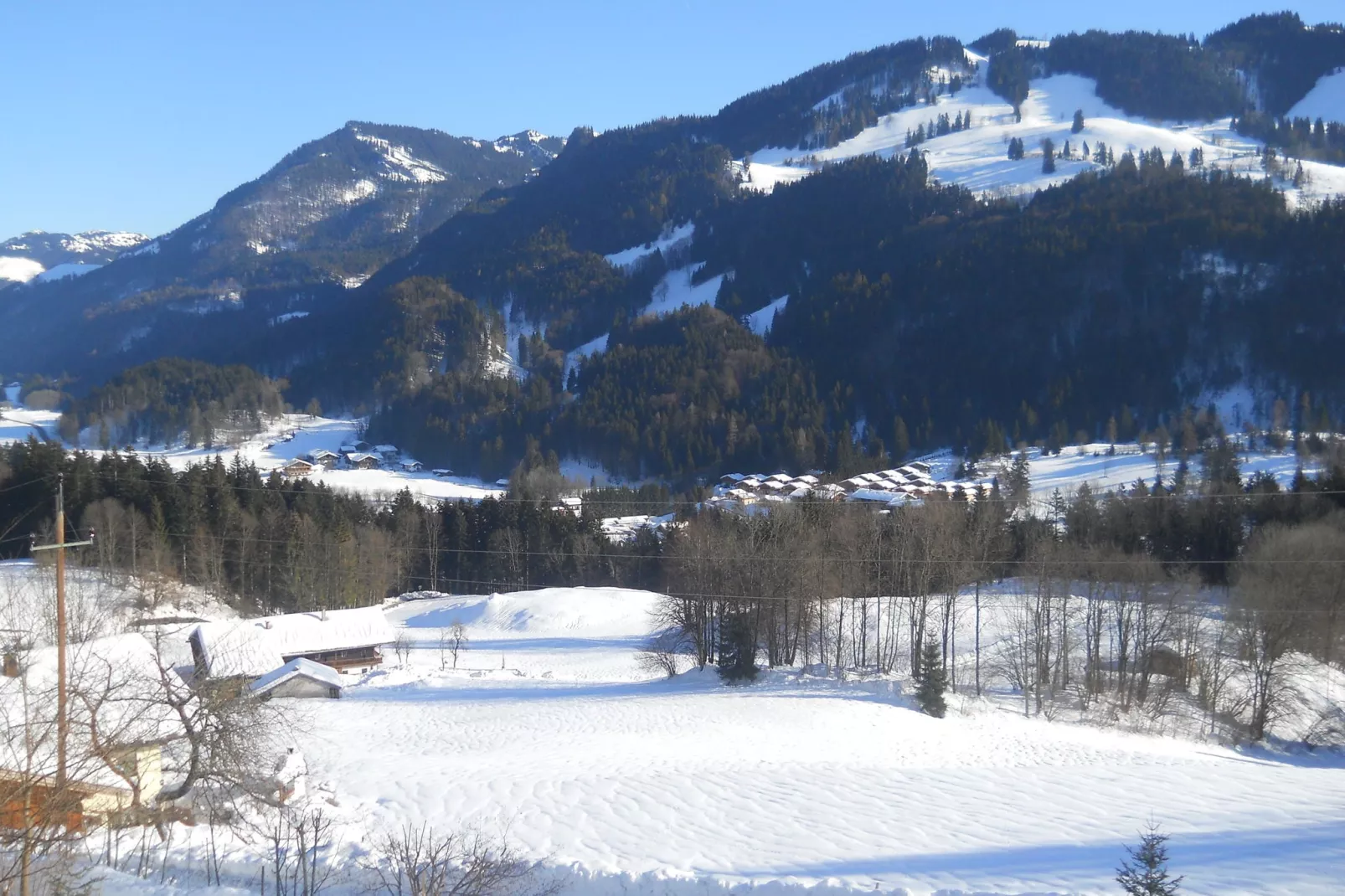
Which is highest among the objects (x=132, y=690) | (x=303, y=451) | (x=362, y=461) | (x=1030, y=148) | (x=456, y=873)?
(x=1030, y=148)

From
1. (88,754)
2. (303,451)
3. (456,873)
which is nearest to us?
(88,754)

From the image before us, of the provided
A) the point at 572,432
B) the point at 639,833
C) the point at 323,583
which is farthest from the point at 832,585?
the point at 572,432

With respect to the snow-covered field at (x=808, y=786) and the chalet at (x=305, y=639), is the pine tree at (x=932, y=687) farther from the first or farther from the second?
the chalet at (x=305, y=639)

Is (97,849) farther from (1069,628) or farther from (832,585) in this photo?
(1069,628)

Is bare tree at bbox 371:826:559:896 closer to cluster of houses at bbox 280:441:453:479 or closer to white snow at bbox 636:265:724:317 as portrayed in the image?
cluster of houses at bbox 280:441:453:479

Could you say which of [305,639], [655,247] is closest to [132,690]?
[305,639]

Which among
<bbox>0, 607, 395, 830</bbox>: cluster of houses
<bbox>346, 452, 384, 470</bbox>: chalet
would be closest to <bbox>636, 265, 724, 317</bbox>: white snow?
<bbox>346, 452, 384, 470</bbox>: chalet

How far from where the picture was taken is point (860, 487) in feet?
233

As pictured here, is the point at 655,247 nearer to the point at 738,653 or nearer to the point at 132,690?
the point at 738,653

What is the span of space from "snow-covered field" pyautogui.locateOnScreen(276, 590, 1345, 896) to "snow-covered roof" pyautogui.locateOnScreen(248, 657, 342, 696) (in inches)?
49.5

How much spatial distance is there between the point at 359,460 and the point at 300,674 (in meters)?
76.2

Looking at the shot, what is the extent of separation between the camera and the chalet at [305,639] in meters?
34.8

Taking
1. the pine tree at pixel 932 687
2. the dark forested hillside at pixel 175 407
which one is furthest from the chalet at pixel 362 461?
the pine tree at pixel 932 687

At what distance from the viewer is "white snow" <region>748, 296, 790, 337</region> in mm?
Answer: 131250
